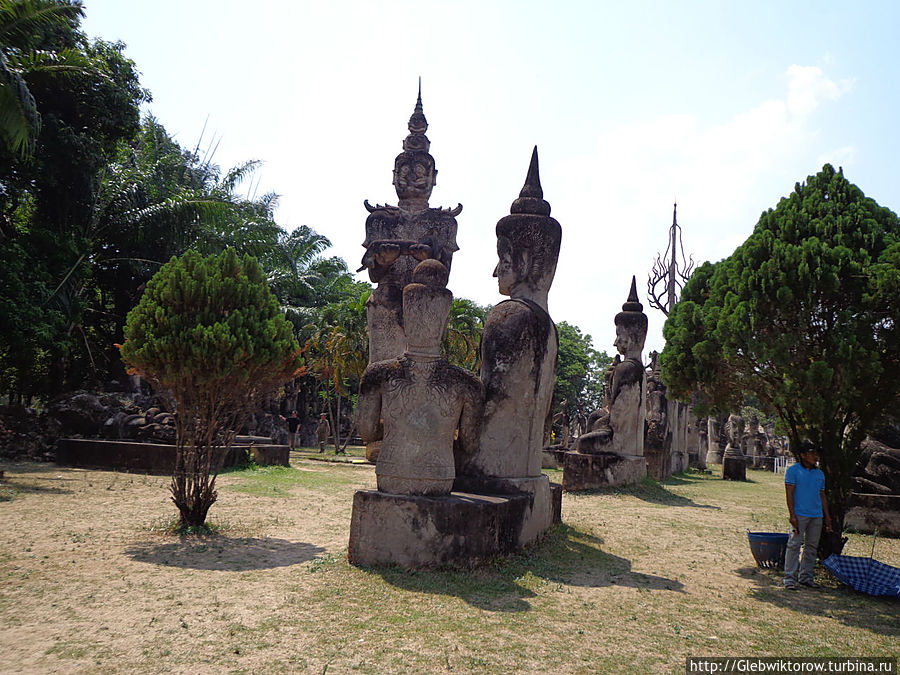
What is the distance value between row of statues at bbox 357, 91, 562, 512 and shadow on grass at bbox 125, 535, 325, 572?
1.25 m

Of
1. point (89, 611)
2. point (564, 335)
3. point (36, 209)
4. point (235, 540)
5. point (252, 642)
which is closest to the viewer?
point (252, 642)

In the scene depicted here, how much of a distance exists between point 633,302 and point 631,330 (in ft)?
2.50

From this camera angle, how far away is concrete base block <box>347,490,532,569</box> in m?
5.52

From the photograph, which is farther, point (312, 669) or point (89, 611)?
point (89, 611)

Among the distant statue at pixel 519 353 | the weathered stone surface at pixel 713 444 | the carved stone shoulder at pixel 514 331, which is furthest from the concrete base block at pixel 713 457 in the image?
the carved stone shoulder at pixel 514 331

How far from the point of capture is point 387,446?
5875mm

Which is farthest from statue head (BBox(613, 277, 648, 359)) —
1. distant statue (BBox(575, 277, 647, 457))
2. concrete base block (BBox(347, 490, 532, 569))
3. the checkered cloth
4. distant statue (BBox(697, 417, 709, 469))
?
distant statue (BBox(697, 417, 709, 469))

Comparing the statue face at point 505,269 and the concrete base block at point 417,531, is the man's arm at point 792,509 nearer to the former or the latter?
the concrete base block at point 417,531

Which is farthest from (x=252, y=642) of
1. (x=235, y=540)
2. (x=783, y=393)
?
(x=783, y=393)

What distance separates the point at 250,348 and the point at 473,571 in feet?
11.2

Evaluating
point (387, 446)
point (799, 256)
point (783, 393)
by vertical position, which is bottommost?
point (387, 446)

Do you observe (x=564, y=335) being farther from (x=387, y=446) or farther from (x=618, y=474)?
(x=387, y=446)

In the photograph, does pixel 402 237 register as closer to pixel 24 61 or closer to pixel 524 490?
pixel 524 490

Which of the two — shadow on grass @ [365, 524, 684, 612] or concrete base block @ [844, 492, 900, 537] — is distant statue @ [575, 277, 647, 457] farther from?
shadow on grass @ [365, 524, 684, 612]
